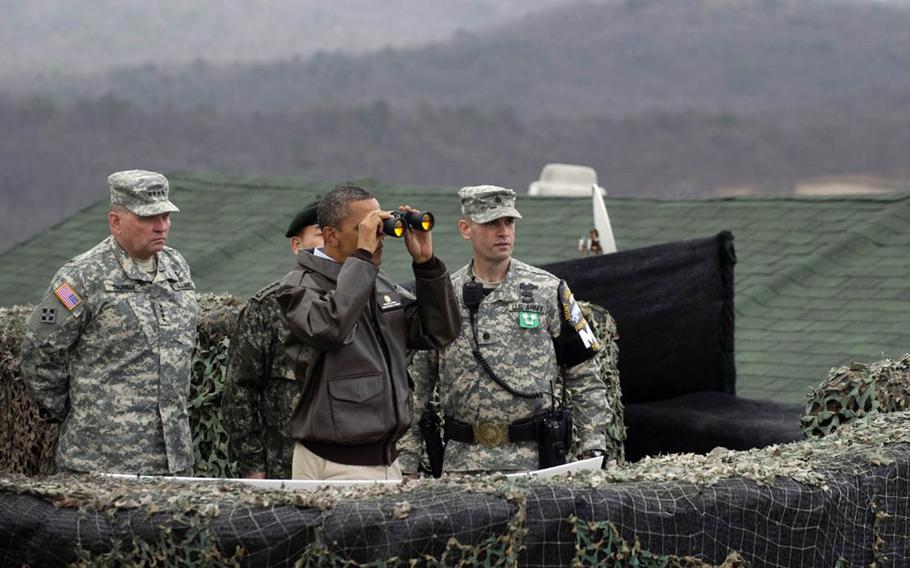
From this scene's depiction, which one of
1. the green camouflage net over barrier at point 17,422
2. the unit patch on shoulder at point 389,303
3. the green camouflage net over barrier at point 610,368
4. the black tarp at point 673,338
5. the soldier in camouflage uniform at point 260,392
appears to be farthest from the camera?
the black tarp at point 673,338

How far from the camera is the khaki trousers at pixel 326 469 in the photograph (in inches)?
231

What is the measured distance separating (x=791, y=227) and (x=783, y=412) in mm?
3369

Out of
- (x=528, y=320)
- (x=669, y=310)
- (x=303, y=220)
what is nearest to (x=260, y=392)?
(x=528, y=320)

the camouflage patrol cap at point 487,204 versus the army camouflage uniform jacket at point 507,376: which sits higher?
the camouflage patrol cap at point 487,204

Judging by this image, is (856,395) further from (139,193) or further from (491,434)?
(139,193)

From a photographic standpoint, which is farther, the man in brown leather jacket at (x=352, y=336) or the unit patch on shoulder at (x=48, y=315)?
the unit patch on shoulder at (x=48, y=315)

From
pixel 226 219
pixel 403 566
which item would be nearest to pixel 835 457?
pixel 403 566

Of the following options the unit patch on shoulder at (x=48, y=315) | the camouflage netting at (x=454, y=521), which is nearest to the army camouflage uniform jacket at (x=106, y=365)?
the unit patch on shoulder at (x=48, y=315)

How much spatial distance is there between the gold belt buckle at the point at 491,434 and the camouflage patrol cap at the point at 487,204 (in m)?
0.79

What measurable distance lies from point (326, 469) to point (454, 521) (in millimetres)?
932

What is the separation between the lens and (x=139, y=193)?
21.2 feet

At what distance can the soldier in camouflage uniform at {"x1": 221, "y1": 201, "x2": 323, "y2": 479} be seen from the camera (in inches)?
247

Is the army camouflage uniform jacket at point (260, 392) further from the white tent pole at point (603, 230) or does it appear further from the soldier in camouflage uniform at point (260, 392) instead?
the white tent pole at point (603, 230)

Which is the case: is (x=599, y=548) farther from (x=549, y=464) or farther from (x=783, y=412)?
(x=783, y=412)
